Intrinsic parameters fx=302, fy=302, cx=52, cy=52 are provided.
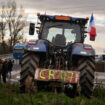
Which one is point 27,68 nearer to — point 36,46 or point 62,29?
point 36,46

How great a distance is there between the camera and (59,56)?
384 inches

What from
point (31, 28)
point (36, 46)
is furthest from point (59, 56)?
point (31, 28)

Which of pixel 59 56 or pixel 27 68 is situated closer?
pixel 27 68

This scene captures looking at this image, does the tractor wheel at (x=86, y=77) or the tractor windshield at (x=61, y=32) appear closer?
the tractor wheel at (x=86, y=77)

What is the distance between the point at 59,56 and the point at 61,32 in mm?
1222

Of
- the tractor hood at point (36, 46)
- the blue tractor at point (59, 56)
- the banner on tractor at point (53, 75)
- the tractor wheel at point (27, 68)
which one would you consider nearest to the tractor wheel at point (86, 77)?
the blue tractor at point (59, 56)

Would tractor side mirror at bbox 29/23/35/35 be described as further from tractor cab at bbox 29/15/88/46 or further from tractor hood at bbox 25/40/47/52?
tractor hood at bbox 25/40/47/52

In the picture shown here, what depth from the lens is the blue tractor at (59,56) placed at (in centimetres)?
885

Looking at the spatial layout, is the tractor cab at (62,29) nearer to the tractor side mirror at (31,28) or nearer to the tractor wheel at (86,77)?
the tractor side mirror at (31,28)

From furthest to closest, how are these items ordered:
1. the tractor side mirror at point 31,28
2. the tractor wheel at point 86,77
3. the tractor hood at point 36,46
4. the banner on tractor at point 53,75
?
the tractor side mirror at point 31,28, the tractor hood at point 36,46, the tractor wheel at point 86,77, the banner on tractor at point 53,75

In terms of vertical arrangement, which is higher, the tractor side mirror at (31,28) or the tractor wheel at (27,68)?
the tractor side mirror at (31,28)

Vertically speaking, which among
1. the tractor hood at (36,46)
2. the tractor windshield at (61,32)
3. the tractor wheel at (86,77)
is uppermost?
the tractor windshield at (61,32)

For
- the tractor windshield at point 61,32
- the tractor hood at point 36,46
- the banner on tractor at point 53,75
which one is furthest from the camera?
the tractor windshield at point 61,32

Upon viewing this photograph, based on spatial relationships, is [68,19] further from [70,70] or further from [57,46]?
[70,70]
